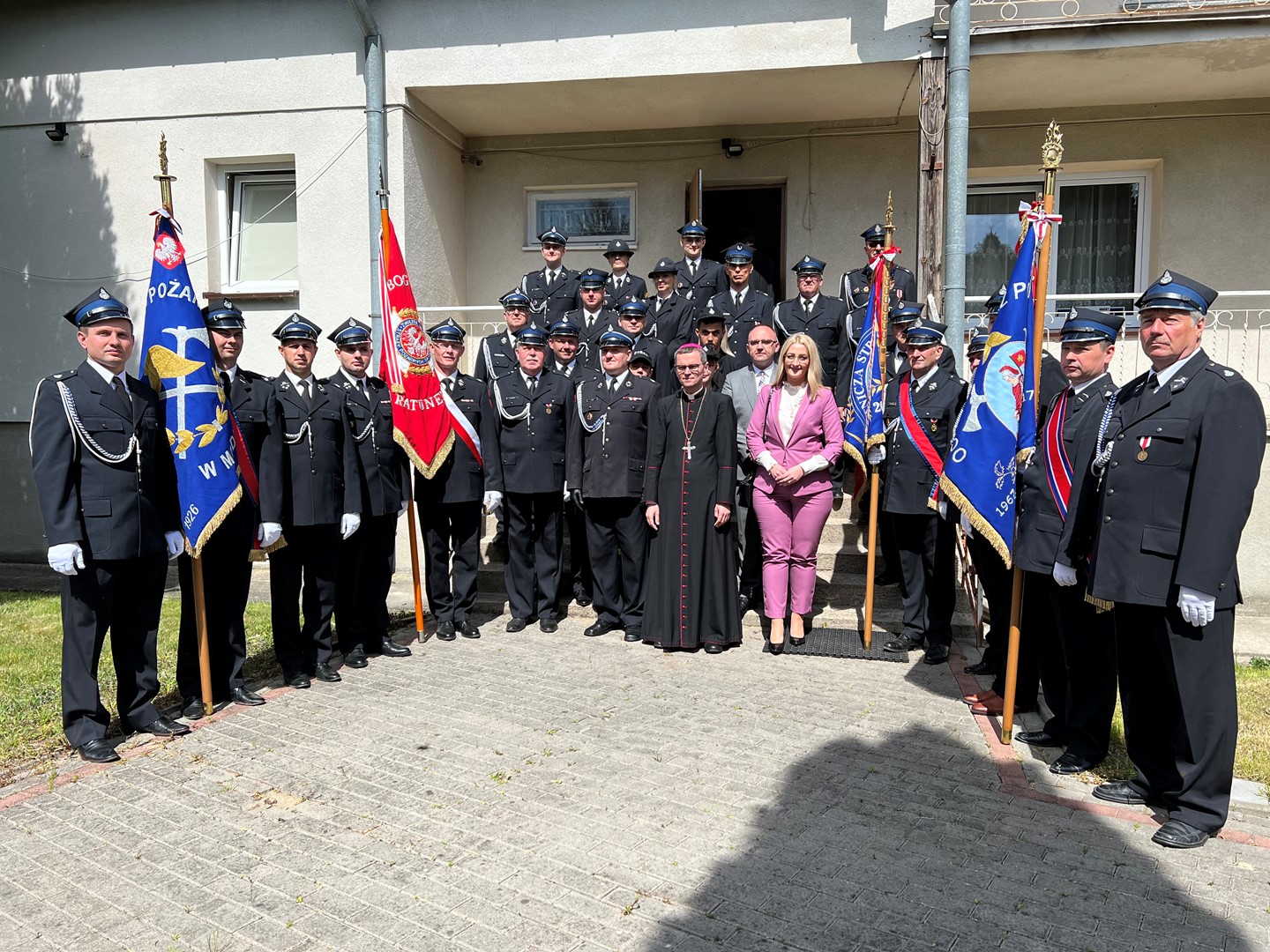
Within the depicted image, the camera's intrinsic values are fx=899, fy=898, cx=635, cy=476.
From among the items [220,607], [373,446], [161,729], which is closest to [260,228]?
[373,446]

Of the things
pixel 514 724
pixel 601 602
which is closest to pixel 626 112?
pixel 601 602

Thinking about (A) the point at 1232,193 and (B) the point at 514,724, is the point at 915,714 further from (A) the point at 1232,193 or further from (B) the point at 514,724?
(A) the point at 1232,193

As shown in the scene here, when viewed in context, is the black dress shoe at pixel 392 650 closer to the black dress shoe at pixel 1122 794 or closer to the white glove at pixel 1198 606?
the black dress shoe at pixel 1122 794

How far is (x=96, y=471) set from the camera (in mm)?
4453

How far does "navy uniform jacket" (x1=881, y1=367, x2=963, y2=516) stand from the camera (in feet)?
20.0

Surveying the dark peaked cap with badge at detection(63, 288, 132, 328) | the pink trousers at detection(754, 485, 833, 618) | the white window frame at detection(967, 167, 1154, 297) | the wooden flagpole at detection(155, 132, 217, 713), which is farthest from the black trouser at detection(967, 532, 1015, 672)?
the white window frame at detection(967, 167, 1154, 297)

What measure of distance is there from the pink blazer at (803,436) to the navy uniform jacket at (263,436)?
320cm

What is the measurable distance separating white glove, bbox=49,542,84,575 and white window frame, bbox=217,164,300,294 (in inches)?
233

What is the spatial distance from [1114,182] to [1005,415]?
6829 millimetres

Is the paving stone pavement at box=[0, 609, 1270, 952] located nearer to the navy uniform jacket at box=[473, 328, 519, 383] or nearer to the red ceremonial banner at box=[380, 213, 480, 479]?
the red ceremonial banner at box=[380, 213, 480, 479]

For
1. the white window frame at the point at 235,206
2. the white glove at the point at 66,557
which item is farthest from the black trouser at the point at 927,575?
the white window frame at the point at 235,206

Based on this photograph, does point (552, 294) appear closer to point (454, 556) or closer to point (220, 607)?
point (454, 556)

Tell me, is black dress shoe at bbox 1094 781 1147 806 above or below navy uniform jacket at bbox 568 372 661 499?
below

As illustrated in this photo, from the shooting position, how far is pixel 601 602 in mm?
6879
